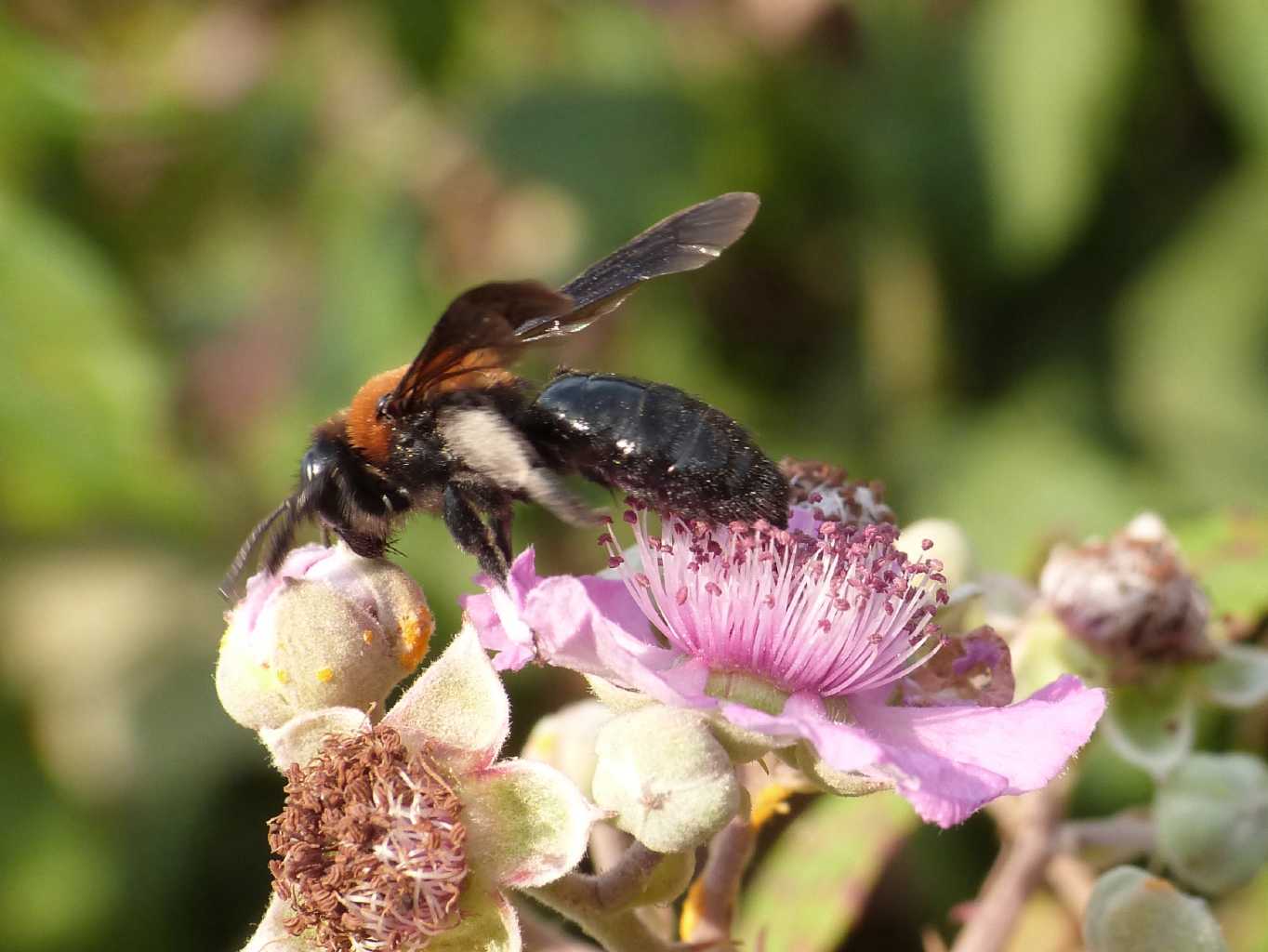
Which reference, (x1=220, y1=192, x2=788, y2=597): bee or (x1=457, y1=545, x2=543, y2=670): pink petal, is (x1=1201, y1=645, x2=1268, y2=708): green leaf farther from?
(x1=457, y1=545, x2=543, y2=670): pink petal

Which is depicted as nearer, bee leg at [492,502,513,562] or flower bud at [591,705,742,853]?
flower bud at [591,705,742,853]

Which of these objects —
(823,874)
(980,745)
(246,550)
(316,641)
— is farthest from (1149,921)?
(246,550)

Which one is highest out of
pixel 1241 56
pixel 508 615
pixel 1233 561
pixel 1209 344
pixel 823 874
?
pixel 1241 56

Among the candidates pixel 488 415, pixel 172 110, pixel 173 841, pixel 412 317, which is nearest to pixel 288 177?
pixel 172 110

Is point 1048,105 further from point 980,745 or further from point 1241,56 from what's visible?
point 980,745

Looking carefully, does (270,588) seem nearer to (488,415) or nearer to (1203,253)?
(488,415)

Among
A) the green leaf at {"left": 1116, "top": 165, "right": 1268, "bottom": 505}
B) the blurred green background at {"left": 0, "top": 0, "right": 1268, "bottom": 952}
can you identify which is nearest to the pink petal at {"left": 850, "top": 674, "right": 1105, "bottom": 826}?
the blurred green background at {"left": 0, "top": 0, "right": 1268, "bottom": 952}

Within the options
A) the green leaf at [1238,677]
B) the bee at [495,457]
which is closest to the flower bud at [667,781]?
the bee at [495,457]
